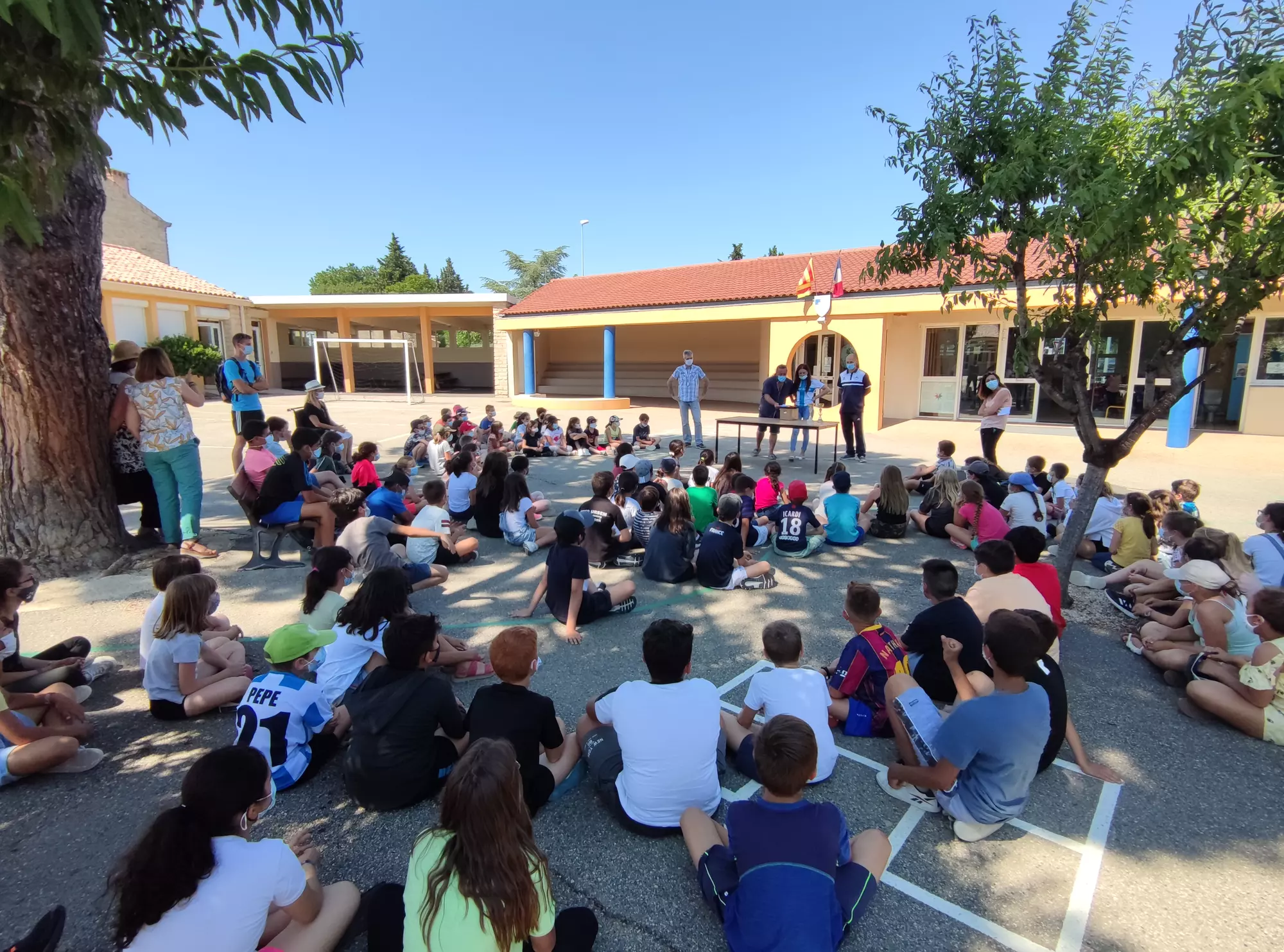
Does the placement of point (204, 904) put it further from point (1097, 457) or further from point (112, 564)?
point (1097, 457)

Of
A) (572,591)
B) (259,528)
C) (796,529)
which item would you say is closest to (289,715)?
(572,591)

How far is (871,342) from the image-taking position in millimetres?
15273

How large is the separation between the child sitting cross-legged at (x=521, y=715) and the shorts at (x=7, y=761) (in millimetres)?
2053

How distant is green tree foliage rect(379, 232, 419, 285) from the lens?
68.1m

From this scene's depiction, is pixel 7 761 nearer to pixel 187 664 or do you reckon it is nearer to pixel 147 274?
pixel 187 664

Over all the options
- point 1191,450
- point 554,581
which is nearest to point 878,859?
point 554,581

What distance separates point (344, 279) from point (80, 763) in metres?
78.3

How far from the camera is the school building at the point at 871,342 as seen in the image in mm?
13953

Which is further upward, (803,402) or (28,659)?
(803,402)

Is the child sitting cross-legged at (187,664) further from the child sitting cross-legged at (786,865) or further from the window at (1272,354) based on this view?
the window at (1272,354)

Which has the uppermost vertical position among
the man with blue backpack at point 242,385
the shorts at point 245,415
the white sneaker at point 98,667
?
the man with blue backpack at point 242,385

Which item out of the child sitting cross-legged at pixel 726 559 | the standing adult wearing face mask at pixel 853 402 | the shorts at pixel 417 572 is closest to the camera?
the shorts at pixel 417 572

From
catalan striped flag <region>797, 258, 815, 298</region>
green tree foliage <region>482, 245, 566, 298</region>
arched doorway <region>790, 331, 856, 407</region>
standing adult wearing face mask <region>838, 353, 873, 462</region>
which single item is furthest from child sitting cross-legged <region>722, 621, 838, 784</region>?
green tree foliage <region>482, 245, 566, 298</region>

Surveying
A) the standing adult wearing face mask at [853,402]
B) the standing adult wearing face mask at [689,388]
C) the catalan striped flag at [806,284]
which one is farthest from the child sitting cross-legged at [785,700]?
the catalan striped flag at [806,284]
